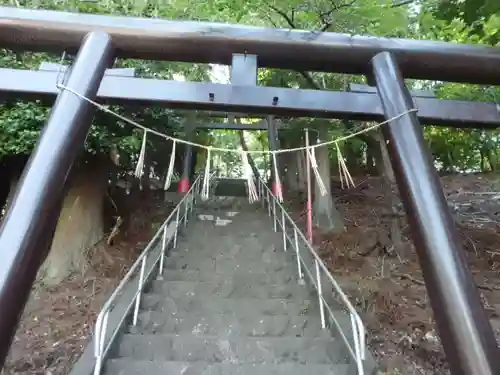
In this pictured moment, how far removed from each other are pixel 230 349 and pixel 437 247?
241 cm

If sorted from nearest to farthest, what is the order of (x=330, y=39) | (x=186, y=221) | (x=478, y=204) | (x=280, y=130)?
(x=330, y=39)
(x=186, y=221)
(x=478, y=204)
(x=280, y=130)

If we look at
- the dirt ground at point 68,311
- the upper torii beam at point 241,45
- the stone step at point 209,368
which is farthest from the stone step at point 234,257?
the upper torii beam at point 241,45

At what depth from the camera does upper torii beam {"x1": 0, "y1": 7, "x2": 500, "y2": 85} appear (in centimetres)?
295

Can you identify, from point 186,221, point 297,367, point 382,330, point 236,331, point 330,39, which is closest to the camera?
point 330,39

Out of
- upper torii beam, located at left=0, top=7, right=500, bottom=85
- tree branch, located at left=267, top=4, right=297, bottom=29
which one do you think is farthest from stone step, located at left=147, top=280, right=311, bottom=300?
tree branch, located at left=267, top=4, right=297, bottom=29

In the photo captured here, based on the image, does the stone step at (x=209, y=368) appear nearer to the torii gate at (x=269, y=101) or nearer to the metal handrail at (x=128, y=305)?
the metal handrail at (x=128, y=305)

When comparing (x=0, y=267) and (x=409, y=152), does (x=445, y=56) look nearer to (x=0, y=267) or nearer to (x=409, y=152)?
(x=409, y=152)

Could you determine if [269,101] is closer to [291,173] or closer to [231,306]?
[231,306]

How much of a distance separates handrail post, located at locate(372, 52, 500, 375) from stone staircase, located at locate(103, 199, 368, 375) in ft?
5.93

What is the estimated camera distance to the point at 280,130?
11406 millimetres

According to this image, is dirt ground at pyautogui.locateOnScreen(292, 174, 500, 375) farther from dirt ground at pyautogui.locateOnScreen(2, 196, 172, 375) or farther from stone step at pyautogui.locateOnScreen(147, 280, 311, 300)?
dirt ground at pyautogui.locateOnScreen(2, 196, 172, 375)

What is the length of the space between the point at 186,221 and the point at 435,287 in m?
6.86

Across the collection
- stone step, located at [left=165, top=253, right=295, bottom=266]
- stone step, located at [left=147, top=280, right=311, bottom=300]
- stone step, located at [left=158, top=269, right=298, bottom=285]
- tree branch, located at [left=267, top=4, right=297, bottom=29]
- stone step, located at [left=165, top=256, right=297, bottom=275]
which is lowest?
stone step, located at [left=147, top=280, right=311, bottom=300]

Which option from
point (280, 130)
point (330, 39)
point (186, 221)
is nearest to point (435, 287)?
point (330, 39)
